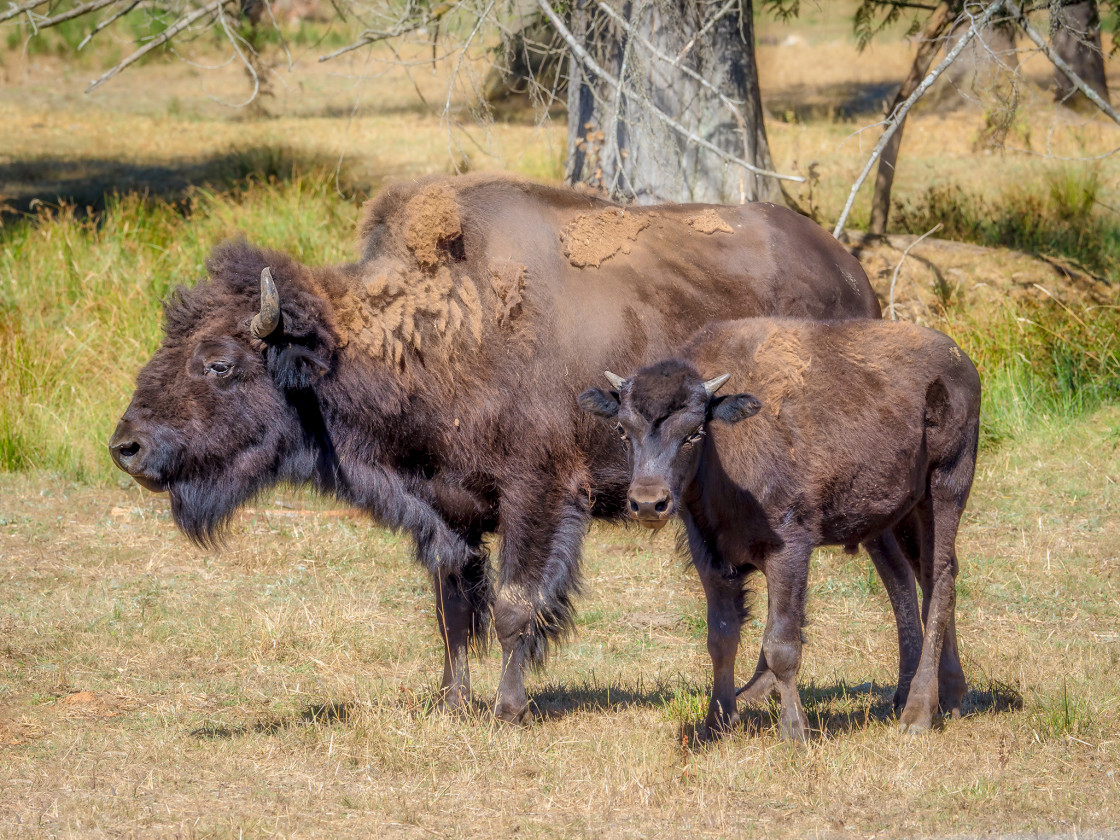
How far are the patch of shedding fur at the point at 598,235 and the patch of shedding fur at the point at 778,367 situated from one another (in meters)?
1.11

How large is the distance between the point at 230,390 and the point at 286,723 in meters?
1.72

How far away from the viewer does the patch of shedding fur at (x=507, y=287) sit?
638cm

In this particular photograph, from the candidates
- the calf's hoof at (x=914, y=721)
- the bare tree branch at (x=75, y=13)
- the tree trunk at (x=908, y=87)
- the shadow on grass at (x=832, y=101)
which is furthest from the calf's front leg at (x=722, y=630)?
the shadow on grass at (x=832, y=101)

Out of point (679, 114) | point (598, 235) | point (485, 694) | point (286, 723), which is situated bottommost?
point (485, 694)

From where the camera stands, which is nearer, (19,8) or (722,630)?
(722,630)

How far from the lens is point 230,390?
601cm

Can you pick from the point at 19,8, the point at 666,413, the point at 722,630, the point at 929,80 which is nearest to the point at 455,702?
the point at 722,630

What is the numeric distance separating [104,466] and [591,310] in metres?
5.92

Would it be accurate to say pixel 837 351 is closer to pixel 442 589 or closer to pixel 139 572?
pixel 442 589

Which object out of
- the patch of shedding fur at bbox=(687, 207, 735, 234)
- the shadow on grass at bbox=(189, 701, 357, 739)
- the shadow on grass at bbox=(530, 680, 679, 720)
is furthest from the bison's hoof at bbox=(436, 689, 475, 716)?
the patch of shedding fur at bbox=(687, 207, 735, 234)

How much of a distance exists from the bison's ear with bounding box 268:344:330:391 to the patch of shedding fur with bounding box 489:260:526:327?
3.04 ft

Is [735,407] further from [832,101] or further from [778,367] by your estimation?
[832,101]

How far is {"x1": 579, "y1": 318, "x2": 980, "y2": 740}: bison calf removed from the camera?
544 cm

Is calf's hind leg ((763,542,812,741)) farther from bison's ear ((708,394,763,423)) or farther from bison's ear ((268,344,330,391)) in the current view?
bison's ear ((268,344,330,391))
